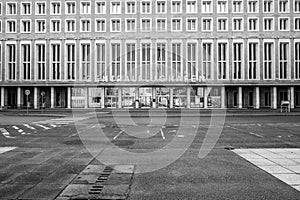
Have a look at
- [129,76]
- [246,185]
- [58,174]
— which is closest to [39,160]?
[58,174]

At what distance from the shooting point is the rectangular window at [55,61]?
198 feet

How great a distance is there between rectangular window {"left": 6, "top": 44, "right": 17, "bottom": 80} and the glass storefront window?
72.0 ft

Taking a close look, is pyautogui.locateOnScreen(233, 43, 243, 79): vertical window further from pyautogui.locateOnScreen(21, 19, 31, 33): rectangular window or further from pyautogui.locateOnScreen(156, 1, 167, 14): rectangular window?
pyautogui.locateOnScreen(21, 19, 31, 33): rectangular window

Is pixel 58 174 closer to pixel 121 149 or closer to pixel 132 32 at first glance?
pixel 121 149

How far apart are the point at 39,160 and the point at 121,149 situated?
3.30m

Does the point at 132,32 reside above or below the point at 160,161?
above

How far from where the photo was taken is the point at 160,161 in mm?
9672

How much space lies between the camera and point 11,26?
61312 millimetres

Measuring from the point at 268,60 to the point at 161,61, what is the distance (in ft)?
67.9

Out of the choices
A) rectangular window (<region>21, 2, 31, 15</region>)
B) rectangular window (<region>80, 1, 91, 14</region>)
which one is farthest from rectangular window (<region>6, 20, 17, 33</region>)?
rectangular window (<region>80, 1, 91, 14</region>)

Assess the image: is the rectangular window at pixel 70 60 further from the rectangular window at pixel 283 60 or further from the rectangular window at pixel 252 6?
the rectangular window at pixel 283 60

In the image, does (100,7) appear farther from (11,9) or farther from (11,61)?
(11,61)

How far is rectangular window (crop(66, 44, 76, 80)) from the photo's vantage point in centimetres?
→ 5997

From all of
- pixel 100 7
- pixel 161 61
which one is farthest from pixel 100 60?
pixel 161 61
